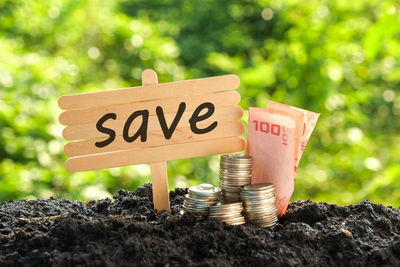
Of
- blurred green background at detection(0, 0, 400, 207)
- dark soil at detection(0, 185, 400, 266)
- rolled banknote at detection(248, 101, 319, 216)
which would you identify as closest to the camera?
dark soil at detection(0, 185, 400, 266)

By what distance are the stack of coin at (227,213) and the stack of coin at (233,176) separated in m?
0.09

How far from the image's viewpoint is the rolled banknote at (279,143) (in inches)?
58.7

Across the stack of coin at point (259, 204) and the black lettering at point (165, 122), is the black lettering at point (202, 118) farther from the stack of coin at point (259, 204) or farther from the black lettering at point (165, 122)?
the stack of coin at point (259, 204)

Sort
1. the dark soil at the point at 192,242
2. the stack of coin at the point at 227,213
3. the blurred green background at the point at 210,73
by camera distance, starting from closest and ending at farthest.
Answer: the dark soil at the point at 192,242 < the stack of coin at the point at 227,213 < the blurred green background at the point at 210,73

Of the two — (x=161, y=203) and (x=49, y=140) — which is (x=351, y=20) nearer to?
(x=49, y=140)

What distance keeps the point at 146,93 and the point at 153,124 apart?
9 centimetres

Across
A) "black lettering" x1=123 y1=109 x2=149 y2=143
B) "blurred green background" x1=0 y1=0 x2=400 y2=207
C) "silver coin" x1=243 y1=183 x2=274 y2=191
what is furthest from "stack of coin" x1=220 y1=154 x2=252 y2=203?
"blurred green background" x1=0 y1=0 x2=400 y2=207

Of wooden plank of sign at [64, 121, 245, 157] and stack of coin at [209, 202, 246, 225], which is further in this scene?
wooden plank of sign at [64, 121, 245, 157]

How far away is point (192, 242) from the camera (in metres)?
1.27

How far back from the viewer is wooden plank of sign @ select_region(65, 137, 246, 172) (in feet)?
5.14

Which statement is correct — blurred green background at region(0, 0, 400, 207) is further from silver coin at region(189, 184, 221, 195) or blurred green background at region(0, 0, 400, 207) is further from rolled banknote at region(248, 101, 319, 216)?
silver coin at region(189, 184, 221, 195)

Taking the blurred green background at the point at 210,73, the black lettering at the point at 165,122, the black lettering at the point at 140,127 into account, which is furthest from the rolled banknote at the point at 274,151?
the blurred green background at the point at 210,73

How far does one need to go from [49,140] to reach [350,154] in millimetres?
2464

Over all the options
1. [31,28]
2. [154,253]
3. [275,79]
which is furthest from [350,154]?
[154,253]
